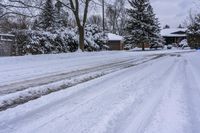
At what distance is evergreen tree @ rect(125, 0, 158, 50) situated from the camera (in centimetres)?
5422

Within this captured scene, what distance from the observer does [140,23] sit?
54062mm

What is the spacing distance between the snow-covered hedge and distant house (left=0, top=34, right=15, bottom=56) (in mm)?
475

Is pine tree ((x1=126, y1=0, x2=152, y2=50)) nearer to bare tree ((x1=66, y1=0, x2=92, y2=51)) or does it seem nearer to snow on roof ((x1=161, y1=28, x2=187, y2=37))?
bare tree ((x1=66, y1=0, x2=92, y2=51))

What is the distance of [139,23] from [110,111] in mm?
49005

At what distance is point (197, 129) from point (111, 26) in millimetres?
88691

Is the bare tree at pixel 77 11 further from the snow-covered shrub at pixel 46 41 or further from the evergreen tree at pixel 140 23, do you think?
the evergreen tree at pixel 140 23

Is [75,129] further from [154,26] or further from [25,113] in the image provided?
[154,26]

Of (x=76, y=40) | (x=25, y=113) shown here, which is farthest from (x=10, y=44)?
(x=25, y=113)

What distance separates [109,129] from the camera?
5.04 m

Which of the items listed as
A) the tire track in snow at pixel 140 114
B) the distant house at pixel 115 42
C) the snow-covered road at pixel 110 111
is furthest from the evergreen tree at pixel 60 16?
the tire track in snow at pixel 140 114

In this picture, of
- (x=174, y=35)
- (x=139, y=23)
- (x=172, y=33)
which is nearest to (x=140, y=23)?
(x=139, y=23)

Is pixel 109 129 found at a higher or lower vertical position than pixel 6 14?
lower

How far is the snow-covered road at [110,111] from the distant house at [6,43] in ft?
58.4

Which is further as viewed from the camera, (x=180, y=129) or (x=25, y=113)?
(x=25, y=113)
